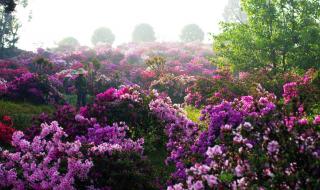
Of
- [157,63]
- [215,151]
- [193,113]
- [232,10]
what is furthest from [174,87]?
[232,10]

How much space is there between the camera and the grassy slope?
1531cm

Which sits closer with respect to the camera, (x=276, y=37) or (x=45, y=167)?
(x=45, y=167)

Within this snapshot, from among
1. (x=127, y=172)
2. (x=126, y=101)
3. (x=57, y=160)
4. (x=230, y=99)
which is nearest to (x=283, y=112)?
(x=127, y=172)

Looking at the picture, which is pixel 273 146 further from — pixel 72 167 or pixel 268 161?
pixel 72 167

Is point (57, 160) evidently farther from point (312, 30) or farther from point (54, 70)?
point (54, 70)

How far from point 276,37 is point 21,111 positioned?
12.9m

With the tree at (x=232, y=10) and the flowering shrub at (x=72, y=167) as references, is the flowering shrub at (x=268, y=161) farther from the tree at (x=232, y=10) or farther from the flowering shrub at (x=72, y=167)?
the tree at (x=232, y=10)

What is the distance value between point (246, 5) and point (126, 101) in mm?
10420

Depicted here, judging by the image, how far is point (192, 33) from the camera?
292 feet

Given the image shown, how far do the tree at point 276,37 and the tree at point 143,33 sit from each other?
68.9 meters

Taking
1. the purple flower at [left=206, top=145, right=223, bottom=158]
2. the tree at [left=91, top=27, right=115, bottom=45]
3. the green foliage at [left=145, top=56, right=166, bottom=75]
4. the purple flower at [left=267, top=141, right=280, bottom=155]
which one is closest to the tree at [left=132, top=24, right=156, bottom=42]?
the tree at [left=91, top=27, right=115, bottom=45]

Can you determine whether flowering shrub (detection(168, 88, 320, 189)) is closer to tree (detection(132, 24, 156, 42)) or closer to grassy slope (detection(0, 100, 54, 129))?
grassy slope (detection(0, 100, 54, 129))

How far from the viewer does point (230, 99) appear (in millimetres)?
18031

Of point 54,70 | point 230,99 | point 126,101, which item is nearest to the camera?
point 126,101
